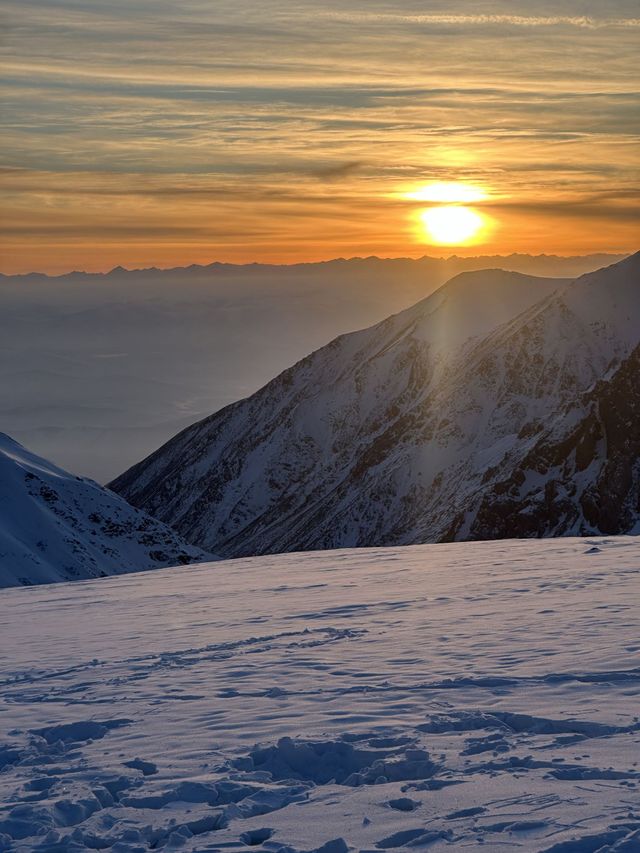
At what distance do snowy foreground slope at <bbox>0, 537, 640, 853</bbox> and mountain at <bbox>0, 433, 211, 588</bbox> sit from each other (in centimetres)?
6775

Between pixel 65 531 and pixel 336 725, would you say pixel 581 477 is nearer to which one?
pixel 65 531

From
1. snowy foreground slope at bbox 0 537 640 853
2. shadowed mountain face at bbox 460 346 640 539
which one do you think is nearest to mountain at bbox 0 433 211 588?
shadowed mountain face at bbox 460 346 640 539

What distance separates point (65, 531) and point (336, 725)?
96485 millimetres

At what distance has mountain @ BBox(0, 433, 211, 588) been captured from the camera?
91875mm

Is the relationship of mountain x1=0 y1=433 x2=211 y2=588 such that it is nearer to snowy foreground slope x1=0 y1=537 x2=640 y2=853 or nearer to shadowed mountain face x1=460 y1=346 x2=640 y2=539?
shadowed mountain face x1=460 y1=346 x2=640 y2=539


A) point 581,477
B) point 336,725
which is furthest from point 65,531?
point 336,725

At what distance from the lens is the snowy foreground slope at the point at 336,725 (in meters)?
8.68

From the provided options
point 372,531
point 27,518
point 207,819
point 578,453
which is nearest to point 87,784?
point 207,819

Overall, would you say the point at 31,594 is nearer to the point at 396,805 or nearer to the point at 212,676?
the point at 212,676

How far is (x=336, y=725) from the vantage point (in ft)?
38.1

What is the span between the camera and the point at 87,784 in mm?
10133

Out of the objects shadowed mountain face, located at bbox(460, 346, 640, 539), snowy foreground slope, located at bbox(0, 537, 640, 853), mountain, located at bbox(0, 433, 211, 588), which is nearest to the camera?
snowy foreground slope, located at bbox(0, 537, 640, 853)

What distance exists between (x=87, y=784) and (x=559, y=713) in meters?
5.12

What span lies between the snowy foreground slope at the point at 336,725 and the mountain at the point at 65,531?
67.8 m
